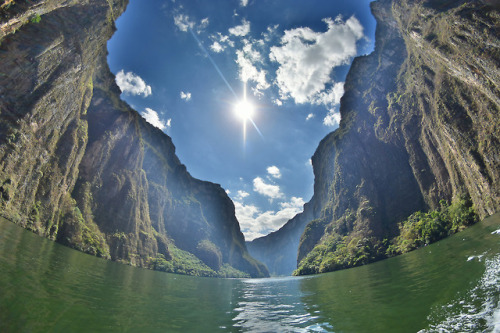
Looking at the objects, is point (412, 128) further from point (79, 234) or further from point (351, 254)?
point (79, 234)

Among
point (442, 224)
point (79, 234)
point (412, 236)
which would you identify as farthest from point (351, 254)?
point (79, 234)

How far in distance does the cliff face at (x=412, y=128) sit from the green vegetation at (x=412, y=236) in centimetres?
69

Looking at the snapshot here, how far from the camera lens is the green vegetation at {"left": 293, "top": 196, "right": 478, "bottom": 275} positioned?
5906 cm

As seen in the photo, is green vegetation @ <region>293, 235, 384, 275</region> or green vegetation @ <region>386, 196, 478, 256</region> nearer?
green vegetation @ <region>386, 196, 478, 256</region>

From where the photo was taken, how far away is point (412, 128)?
97.6m

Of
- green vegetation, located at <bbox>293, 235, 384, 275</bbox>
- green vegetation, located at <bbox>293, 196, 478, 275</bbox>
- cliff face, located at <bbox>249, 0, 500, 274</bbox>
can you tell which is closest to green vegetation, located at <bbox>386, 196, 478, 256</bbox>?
green vegetation, located at <bbox>293, 196, 478, 275</bbox>

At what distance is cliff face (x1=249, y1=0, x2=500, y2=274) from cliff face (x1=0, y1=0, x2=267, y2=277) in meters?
80.4

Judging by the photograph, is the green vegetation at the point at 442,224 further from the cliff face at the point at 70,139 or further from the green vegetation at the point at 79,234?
the green vegetation at the point at 79,234

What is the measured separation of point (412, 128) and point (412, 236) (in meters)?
49.5

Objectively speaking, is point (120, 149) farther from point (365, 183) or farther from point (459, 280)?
point (365, 183)

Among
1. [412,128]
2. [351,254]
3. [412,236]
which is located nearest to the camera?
[412,236]

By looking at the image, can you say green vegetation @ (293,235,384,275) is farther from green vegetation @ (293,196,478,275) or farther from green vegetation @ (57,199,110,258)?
green vegetation @ (57,199,110,258)

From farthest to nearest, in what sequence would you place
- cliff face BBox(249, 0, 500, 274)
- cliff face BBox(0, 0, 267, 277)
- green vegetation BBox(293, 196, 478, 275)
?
1. green vegetation BBox(293, 196, 478, 275)
2. cliff face BBox(249, 0, 500, 274)
3. cliff face BBox(0, 0, 267, 277)

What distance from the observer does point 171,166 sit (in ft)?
584
